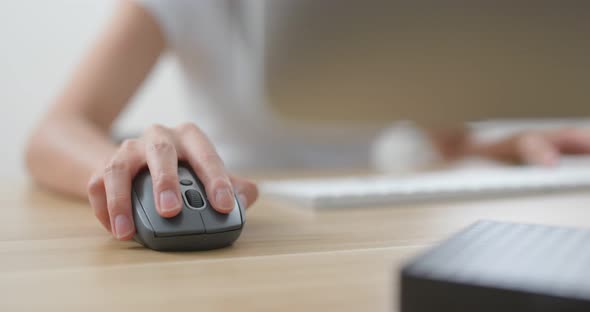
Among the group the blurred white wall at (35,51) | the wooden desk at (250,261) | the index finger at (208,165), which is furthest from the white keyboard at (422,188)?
the blurred white wall at (35,51)

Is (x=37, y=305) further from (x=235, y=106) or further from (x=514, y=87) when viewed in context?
(x=235, y=106)

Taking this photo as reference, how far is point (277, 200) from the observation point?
0.62 meters

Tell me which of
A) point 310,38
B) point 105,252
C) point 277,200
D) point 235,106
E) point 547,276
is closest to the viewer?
point 547,276

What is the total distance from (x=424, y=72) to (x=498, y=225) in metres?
0.25

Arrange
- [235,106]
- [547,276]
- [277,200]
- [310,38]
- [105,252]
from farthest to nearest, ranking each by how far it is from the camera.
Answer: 1. [235,106]
2. [277,200]
3. [310,38]
4. [105,252]
5. [547,276]

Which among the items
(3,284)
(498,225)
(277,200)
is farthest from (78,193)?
(498,225)

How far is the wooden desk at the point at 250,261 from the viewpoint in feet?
0.93

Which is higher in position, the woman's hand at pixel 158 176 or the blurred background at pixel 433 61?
the blurred background at pixel 433 61

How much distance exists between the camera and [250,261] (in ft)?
1.19

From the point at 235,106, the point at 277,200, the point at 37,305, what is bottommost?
the point at 235,106

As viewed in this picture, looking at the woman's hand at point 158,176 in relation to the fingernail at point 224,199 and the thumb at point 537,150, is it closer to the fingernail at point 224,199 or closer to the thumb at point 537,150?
Result: the fingernail at point 224,199

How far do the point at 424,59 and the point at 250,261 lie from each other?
254mm

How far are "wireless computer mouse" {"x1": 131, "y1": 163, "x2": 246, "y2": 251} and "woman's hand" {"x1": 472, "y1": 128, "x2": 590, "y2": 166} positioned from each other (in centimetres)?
65

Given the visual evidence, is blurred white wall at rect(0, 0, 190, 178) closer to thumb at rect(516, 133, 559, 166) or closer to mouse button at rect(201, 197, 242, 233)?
thumb at rect(516, 133, 559, 166)
